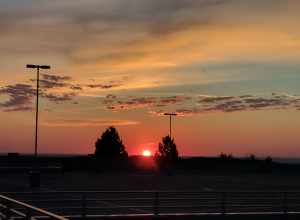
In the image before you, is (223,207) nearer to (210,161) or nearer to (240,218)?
(240,218)

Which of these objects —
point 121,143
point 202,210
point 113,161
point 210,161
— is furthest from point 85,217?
point 121,143

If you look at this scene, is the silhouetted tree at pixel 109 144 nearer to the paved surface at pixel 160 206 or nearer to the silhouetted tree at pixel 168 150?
the silhouetted tree at pixel 168 150

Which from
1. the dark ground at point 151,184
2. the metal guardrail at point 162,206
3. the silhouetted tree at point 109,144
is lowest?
the metal guardrail at point 162,206

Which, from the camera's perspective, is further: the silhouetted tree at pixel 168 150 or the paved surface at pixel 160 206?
the silhouetted tree at pixel 168 150

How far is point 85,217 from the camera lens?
25.2 meters

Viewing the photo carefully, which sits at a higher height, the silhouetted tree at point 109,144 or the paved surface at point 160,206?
the silhouetted tree at point 109,144

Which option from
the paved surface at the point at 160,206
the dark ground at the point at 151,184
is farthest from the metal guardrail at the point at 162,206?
the dark ground at the point at 151,184

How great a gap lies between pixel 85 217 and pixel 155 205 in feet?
8.77

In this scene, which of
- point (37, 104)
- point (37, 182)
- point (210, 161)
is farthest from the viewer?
point (210, 161)

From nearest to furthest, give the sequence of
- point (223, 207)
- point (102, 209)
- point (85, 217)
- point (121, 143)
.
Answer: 1. point (85, 217)
2. point (223, 207)
3. point (102, 209)
4. point (121, 143)

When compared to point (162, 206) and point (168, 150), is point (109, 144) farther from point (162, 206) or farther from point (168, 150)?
point (162, 206)

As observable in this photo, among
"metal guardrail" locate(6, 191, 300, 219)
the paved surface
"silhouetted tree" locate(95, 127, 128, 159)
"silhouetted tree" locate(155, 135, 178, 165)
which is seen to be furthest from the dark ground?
"silhouetted tree" locate(95, 127, 128, 159)

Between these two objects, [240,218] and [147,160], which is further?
[147,160]

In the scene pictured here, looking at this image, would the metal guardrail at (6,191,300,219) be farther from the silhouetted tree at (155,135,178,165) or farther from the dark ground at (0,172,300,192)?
the silhouetted tree at (155,135,178,165)
